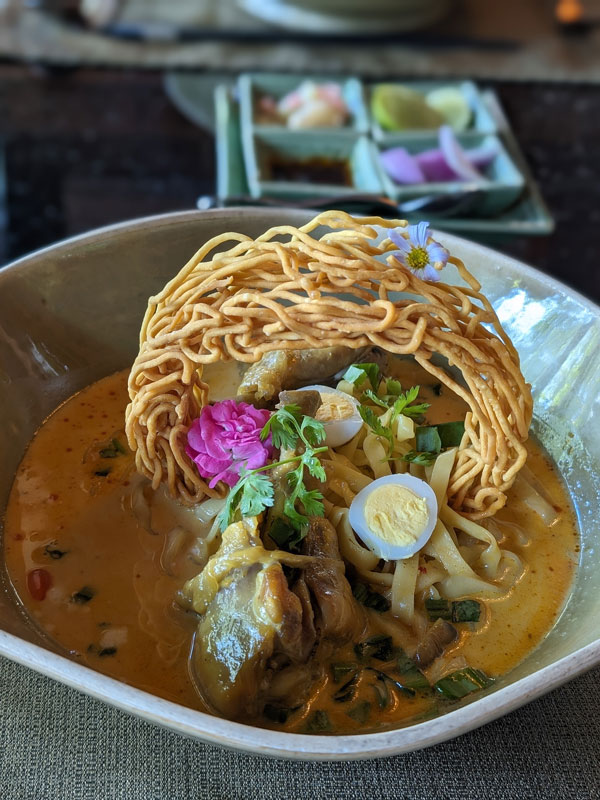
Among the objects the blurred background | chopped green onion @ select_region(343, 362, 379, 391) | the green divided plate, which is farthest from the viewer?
the blurred background

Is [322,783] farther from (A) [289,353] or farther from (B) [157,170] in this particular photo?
→ (B) [157,170]

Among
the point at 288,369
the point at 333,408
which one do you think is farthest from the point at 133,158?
the point at 333,408

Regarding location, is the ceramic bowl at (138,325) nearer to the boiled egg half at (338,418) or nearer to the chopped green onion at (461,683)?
the chopped green onion at (461,683)

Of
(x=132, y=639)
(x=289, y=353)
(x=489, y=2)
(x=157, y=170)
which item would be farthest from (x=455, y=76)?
(x=132, y=639)

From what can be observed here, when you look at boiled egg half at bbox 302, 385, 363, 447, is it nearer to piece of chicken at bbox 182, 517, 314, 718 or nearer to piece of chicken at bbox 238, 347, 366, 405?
piece of chicken at bbox 238, 347, 366, 405

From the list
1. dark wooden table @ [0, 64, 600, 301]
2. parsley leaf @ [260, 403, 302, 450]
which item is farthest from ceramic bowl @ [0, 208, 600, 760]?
dark wooden table @ [0, 64, 600, 301]
